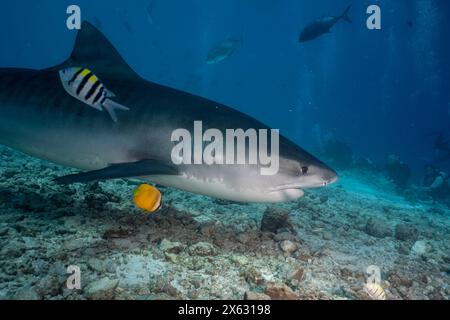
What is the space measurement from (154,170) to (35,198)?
7.74 feet

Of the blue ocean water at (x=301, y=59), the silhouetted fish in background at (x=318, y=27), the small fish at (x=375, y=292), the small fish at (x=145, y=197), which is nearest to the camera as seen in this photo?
the small fish at (x=375, y=292)

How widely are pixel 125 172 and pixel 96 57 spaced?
2.44m

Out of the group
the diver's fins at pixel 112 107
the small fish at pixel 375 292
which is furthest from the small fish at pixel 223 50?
the small fish at pixel 375 292

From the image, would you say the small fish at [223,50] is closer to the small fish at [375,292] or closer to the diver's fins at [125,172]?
the diver's fins at [125,172]

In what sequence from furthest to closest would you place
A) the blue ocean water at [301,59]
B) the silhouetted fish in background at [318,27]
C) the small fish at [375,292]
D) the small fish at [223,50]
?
the blue ocean water at [301,59] → the small fish at [223,50] → the silhouetted fish in background at [318,27] → the small fish at [375,292]

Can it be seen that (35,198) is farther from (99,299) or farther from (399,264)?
(399,264)

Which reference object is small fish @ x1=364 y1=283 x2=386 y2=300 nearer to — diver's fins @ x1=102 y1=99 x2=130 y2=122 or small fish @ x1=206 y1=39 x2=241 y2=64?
diver's fins @ x1=102 y1=99 x2=130 y2=122

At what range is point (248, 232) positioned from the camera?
164 inches

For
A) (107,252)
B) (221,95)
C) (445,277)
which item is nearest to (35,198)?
(107,252)

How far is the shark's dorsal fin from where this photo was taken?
15.6 feet

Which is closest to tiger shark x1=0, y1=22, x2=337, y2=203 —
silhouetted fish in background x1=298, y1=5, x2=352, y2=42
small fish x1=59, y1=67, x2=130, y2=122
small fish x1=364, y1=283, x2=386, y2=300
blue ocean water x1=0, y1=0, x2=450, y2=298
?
small fish x1=59, y1=67, x2=130, y2=122

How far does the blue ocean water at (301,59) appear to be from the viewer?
5650 centimetres
